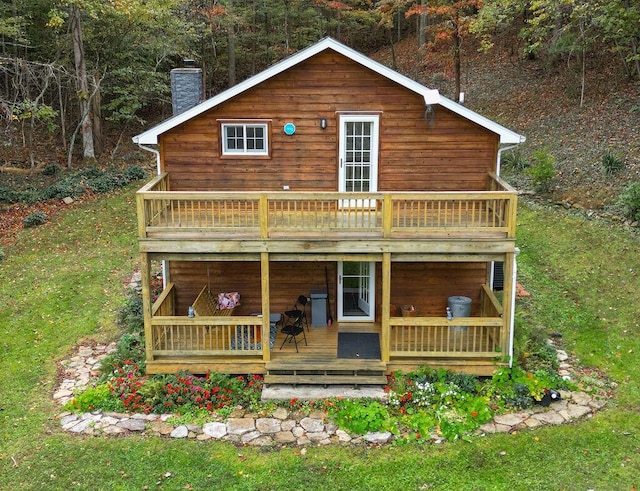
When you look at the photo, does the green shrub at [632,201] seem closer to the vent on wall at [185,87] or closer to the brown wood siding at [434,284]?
the brown wood siding at [434,284]

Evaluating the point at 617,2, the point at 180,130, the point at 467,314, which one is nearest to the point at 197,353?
the point at 180,130

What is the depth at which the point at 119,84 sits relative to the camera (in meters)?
30.4

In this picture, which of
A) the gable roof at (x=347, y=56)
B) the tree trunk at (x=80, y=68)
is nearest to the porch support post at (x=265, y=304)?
the gable roof at (x=347, y=56)

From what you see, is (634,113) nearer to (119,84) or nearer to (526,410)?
(526,410)

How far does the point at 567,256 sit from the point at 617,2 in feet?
36.8

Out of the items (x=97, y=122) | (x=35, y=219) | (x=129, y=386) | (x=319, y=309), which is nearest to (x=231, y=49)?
(x=97, y=122)

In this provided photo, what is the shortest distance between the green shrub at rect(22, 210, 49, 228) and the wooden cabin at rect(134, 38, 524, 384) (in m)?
9.92

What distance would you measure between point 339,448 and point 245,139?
7.20 m

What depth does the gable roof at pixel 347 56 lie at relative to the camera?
13.5 metres

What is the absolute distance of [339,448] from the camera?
35.4 ft

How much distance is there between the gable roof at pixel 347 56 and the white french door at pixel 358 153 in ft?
3.47

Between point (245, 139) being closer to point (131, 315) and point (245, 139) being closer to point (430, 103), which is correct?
point (430, 103)

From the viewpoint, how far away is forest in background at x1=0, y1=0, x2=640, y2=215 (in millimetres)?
24031

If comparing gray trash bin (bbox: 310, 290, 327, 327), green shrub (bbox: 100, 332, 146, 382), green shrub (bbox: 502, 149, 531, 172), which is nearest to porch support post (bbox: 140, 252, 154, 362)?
green shrub (bbox: 100, 332, 146, 382)
